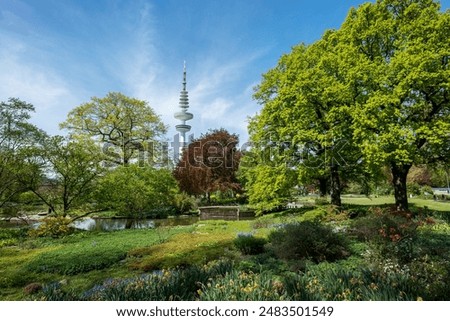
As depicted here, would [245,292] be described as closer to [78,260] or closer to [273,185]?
[78,260]

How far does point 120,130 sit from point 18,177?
1393 cm

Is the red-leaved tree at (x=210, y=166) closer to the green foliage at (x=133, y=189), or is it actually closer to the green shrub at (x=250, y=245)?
the green foliage at (x=133, y=189)

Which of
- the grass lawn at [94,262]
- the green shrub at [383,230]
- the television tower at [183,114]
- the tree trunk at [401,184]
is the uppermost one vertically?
the television tower at [183,114]

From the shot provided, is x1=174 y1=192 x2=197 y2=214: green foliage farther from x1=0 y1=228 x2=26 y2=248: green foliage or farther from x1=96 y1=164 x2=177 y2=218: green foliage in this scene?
x1=0 y1=228 x2=26 y2=248: green foliage

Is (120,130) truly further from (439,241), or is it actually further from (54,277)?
(439,241)

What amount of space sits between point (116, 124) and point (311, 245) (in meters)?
24.7

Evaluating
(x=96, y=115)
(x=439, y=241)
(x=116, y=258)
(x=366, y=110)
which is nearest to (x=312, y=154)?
(x=366, y=110)

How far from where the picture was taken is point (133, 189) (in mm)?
17141

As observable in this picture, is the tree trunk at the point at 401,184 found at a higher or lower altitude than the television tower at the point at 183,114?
lower

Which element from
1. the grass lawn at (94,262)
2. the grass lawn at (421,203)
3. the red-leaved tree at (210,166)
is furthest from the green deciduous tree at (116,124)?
the grass lawn at (421,203)

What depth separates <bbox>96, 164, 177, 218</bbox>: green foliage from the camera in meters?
16.4

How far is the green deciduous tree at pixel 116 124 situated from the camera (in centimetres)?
2769

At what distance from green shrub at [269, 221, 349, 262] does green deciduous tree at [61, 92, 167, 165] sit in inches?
863

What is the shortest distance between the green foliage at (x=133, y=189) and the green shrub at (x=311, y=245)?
1141cm
